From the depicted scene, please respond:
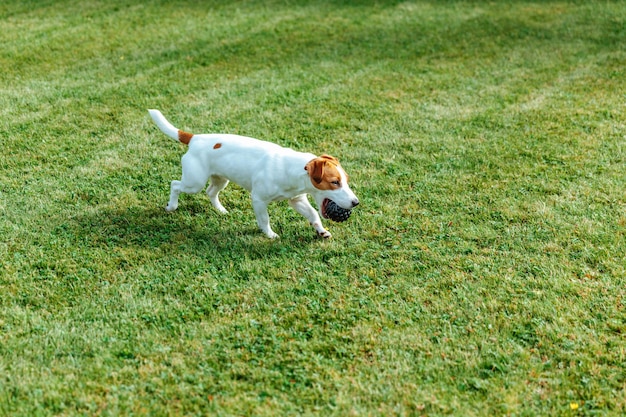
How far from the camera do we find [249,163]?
4.88 meters

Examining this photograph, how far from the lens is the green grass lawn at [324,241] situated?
12.2 ft

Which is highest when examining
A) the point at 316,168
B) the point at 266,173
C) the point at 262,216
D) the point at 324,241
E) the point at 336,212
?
the point at 316,168

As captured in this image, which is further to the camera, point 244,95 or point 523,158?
point 244,95

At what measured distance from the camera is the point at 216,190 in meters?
5.46

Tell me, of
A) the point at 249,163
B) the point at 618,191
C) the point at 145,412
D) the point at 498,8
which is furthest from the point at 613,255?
the point at 498,8

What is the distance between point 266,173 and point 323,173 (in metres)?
0.49

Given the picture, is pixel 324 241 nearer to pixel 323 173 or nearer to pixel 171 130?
pixel 323 173

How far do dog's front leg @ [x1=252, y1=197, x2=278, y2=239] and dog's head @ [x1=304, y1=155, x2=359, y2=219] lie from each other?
53 centimetres

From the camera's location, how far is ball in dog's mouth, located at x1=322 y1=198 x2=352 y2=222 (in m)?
4.58

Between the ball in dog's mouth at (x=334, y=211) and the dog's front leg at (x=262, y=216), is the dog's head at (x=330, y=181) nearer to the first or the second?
the ball in dog's mouth at (x=334, y=211)

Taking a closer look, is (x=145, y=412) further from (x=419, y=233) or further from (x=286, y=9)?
(x=286, y=9)

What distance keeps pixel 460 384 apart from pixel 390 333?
0.55 metres

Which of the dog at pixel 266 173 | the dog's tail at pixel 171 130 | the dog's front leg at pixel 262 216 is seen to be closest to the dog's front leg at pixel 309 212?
the dog at pixel 266 173

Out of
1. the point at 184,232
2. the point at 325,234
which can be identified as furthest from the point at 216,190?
the point at 325,234
